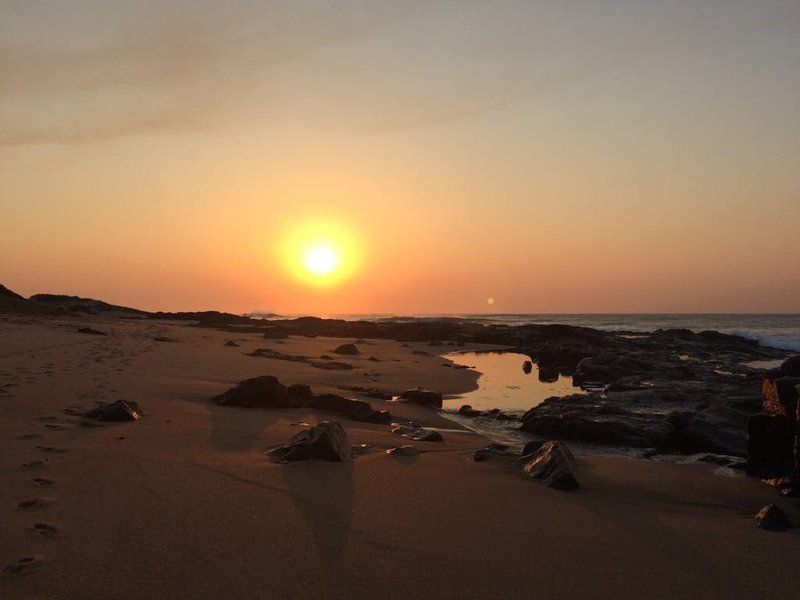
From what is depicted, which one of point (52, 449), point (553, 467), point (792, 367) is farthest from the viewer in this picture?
point (792, 367)

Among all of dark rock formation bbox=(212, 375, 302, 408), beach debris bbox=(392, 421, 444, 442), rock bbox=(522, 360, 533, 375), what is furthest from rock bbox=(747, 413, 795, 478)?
rock bbox=(522, 360, 533, 375)

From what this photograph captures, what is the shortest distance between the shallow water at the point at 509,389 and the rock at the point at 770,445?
5.82 meters

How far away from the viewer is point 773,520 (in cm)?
440

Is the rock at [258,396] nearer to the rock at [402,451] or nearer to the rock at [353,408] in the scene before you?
the rock at [353,408]

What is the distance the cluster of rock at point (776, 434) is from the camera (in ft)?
19.3

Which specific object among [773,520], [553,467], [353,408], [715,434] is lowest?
[715,434]

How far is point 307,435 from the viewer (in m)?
5.85

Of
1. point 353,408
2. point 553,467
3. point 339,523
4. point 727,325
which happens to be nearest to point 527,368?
point 353,408

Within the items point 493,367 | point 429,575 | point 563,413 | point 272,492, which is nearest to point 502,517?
point 429,575

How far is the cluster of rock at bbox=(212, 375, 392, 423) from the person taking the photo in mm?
8766

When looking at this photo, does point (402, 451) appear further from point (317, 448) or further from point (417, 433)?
point (417, 433)

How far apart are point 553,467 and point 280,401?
4.80m

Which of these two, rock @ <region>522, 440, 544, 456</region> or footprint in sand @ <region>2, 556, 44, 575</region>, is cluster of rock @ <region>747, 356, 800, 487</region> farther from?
footprint in sand @ <region>2, 556, 44, 575</region>

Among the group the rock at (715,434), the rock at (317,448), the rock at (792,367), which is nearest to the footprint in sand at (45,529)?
the rock at (317,448)
